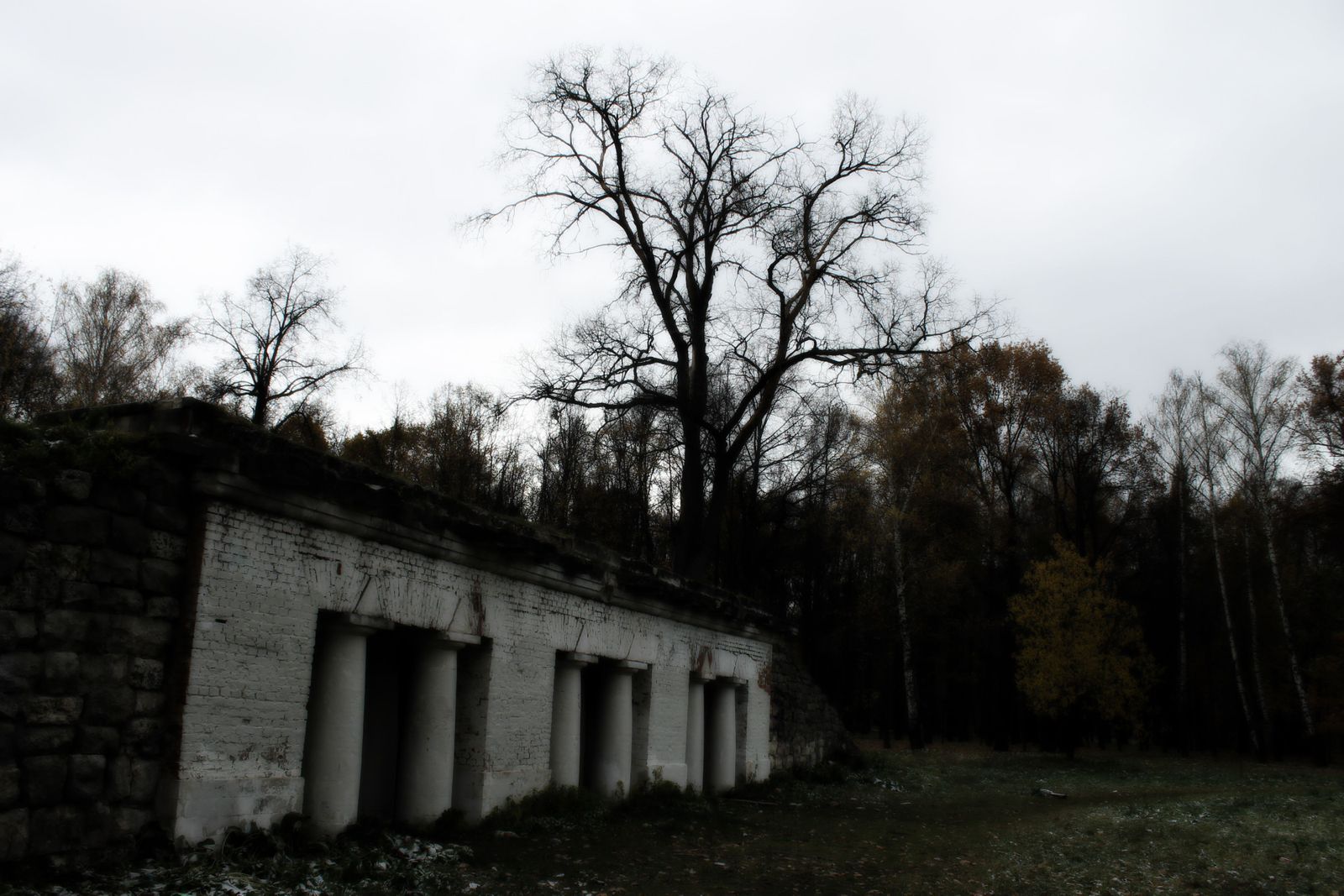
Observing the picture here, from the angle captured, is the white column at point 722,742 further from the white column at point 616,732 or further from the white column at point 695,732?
the white column at point 616,732

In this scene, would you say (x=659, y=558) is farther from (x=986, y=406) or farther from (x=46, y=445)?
(x=46, y=445)

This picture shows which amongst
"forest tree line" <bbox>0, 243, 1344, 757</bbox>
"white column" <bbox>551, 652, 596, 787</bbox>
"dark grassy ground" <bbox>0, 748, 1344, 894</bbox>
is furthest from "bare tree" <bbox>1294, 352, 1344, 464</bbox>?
"white column" <bbox>551, 652, 596, 787</bbox>

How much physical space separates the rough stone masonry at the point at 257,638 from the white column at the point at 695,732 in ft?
7.71

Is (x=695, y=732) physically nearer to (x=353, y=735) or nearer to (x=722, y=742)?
(x=722, y=742)

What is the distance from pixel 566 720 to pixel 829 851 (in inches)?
136

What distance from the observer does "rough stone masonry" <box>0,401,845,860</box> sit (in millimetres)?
6246

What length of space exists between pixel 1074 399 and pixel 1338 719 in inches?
447

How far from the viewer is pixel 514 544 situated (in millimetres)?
10695

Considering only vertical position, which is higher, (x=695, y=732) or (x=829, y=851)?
(x=695, y=732)

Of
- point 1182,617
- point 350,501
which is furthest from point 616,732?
point 1182,617

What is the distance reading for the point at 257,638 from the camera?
7.61 m

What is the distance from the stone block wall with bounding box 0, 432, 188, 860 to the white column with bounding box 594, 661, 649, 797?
7107 mm

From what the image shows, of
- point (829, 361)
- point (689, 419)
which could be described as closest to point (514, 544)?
point (689, 419)

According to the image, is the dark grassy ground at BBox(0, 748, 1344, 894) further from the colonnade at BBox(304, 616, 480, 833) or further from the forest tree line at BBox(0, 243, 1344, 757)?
the forest tree line at BBox(0, 243, 1344, 757)
